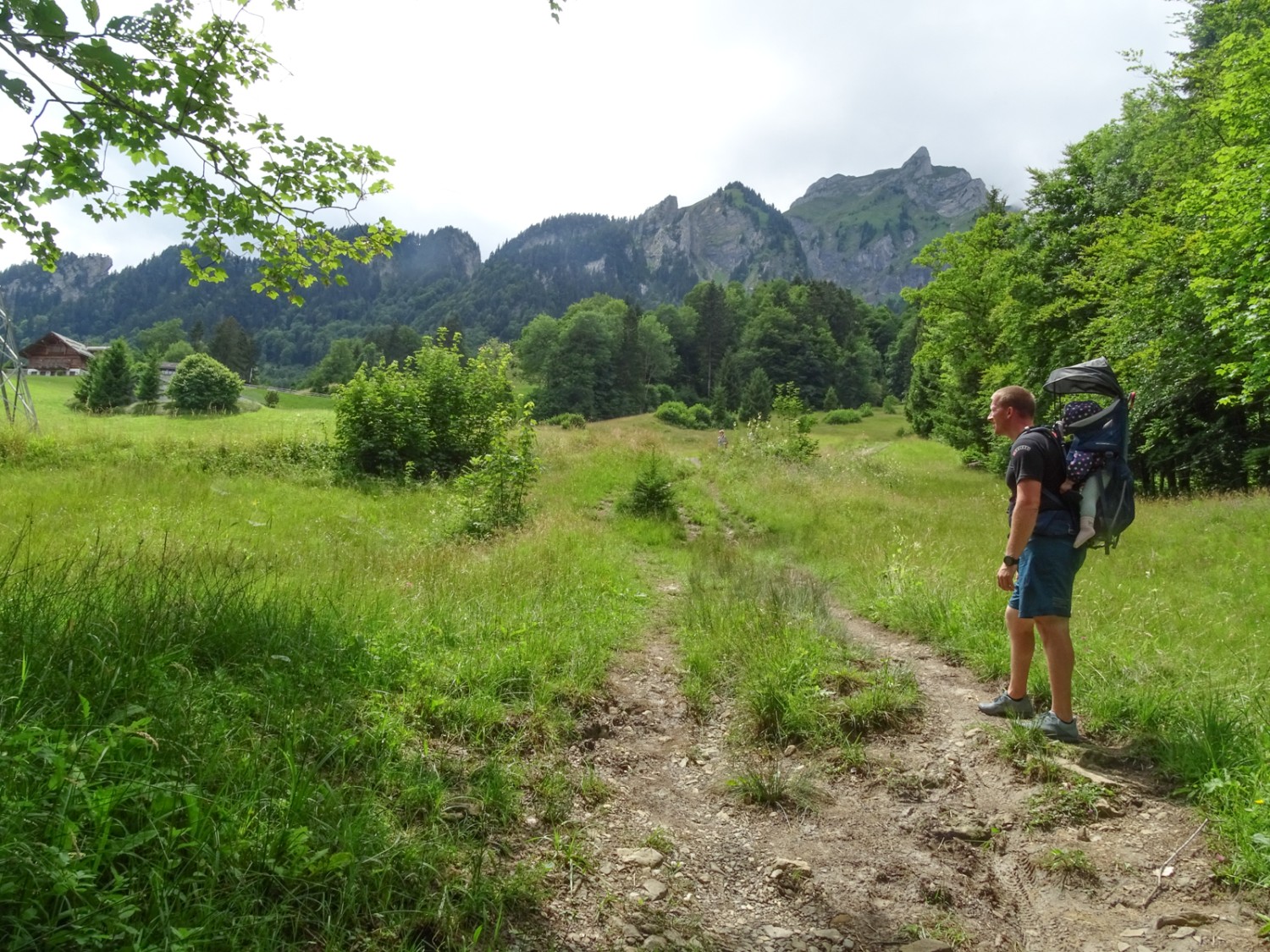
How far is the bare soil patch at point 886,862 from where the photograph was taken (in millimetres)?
2656

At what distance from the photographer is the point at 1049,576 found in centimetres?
420

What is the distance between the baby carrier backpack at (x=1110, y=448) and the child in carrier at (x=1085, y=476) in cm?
2

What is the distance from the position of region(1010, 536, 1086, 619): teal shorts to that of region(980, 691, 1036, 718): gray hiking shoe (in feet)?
2.55

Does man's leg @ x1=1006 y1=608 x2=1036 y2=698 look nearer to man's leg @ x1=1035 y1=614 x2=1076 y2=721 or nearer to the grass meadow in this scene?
man's leg @ x1=1035 y1=614 x2=1076 y2=721

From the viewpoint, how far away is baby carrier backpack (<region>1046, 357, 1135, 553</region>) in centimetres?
407

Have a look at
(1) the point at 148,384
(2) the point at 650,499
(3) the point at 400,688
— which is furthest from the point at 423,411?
(1) the point at 148,384

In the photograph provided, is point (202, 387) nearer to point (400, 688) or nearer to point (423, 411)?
point (423, 411)

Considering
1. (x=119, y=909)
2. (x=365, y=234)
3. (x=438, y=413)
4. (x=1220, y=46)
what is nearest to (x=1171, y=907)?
(x=119, y=909)

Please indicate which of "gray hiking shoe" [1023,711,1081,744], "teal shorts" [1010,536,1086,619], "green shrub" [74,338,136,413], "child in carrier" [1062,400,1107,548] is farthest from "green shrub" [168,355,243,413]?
"gray hiking shoe" [1023,711,1081,744]

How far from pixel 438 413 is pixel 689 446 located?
829 inches

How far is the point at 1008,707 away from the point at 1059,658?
2.36ft

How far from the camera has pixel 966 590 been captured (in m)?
7.46

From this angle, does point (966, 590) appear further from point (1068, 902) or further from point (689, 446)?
point (689, 446)

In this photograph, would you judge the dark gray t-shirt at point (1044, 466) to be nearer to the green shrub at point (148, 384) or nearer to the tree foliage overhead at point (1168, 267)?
the tree foliage overhead at point (1168, 267)
